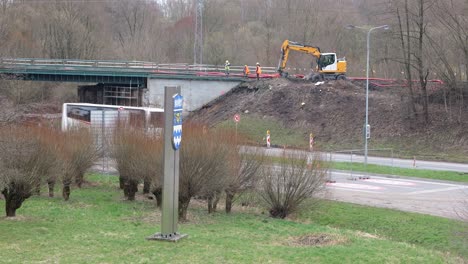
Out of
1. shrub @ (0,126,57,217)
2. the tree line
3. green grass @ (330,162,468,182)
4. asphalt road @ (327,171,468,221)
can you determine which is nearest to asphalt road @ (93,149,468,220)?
asphalt road @ (327,171,468,221)

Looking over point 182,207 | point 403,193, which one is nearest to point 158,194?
point 182,207

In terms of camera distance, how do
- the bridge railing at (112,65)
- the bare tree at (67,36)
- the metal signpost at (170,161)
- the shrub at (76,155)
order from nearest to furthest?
1. the metal signpost at (170,161)
2. the shrub at (76,155)
3. the bridge railing at (112,65)
4. the bare tree at (67,36)

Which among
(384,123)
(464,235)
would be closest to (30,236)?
(464,235)

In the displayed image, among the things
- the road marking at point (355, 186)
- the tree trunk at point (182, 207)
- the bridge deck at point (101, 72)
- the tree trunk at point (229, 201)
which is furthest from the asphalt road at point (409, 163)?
the bridge deck at point (101, 72)

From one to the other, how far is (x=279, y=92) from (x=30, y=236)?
151 feet

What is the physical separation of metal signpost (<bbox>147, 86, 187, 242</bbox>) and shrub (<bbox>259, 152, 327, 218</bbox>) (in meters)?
5.40

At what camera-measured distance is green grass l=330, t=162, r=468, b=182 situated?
1267 inches

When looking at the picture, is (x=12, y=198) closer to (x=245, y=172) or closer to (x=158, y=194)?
(x=158, y=194)

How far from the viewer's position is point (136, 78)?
2387 inches

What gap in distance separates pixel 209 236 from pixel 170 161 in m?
1.91

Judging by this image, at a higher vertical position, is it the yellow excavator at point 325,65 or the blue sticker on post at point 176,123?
the yellow excavator at point 325,65

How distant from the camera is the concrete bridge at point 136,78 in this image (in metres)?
58.8

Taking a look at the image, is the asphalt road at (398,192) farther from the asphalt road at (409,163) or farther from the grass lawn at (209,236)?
the asphalt road at (409,163)

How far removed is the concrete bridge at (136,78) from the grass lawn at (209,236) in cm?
3982
